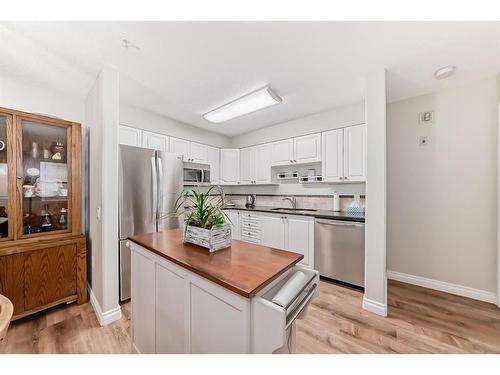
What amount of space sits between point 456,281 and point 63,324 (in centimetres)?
415

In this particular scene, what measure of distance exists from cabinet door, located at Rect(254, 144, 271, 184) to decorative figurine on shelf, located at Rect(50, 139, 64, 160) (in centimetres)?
281

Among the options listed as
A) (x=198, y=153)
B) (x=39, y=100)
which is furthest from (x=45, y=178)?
(x=198, y=153)

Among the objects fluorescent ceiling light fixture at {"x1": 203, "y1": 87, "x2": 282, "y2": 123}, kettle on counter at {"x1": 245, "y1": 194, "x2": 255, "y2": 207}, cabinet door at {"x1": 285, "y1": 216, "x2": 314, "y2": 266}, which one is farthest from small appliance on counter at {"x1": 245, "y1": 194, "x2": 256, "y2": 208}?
fluorescent ceiling light fixture at {"x1": 203, "y1": 87, "x2": 282, "y2": 123}

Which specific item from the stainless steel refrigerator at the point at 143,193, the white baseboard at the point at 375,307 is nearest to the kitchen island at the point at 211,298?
the stainless steel refrigerator at the point at 143,193

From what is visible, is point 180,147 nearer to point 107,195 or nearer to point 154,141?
point 154,141

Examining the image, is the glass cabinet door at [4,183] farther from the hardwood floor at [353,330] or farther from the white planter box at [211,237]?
the white planter box at [211,237]

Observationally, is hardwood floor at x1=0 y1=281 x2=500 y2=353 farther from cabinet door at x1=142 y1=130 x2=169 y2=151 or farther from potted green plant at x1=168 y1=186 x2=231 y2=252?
cabinet door at x1=142 y1=130 x2=169 y2=151

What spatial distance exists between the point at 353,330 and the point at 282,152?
2655 mm

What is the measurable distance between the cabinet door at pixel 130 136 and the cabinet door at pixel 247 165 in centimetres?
193

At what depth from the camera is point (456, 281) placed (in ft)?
7.52

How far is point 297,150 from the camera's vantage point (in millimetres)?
3369

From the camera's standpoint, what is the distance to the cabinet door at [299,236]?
9.00 ft
